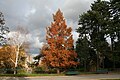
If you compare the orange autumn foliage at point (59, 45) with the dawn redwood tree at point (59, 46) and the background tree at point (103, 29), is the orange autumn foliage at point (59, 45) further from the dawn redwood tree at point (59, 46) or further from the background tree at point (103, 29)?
the background tree at point (103, 29)

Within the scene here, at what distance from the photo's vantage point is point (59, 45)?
45.7m

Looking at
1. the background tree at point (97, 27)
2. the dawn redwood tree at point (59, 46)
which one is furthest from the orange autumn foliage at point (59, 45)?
the background tree at point (97, 27)

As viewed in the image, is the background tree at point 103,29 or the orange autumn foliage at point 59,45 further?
the background tree at point 103,29

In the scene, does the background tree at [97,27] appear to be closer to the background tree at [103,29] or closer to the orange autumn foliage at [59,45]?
the background tree at [103,29]

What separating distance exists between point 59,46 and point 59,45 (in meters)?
0.19

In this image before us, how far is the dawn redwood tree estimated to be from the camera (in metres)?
45.0

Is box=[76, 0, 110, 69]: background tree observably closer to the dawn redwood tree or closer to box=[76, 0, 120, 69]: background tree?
box=[76, 0, 120, 69]: background tree

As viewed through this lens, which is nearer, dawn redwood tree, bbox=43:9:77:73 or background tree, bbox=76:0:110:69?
dawn redwood tree, bbox=43:9:77:73

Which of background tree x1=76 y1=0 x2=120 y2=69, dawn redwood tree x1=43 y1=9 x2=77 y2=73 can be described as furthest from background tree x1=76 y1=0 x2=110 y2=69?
dawn redwood tree x1=43 y1=9 x2=77 y2=73

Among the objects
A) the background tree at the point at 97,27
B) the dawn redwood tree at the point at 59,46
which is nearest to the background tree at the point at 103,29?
the background tree at the point at 97,27

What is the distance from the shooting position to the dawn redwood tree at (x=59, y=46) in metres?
45.0

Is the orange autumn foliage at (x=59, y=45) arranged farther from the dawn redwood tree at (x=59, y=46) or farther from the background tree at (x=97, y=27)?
the background tree at (x=97, y=27)

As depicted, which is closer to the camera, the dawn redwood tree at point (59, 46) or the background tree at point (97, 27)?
A: the dawn redwood tree at point (59, 46)

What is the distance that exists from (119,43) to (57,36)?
12.8m
